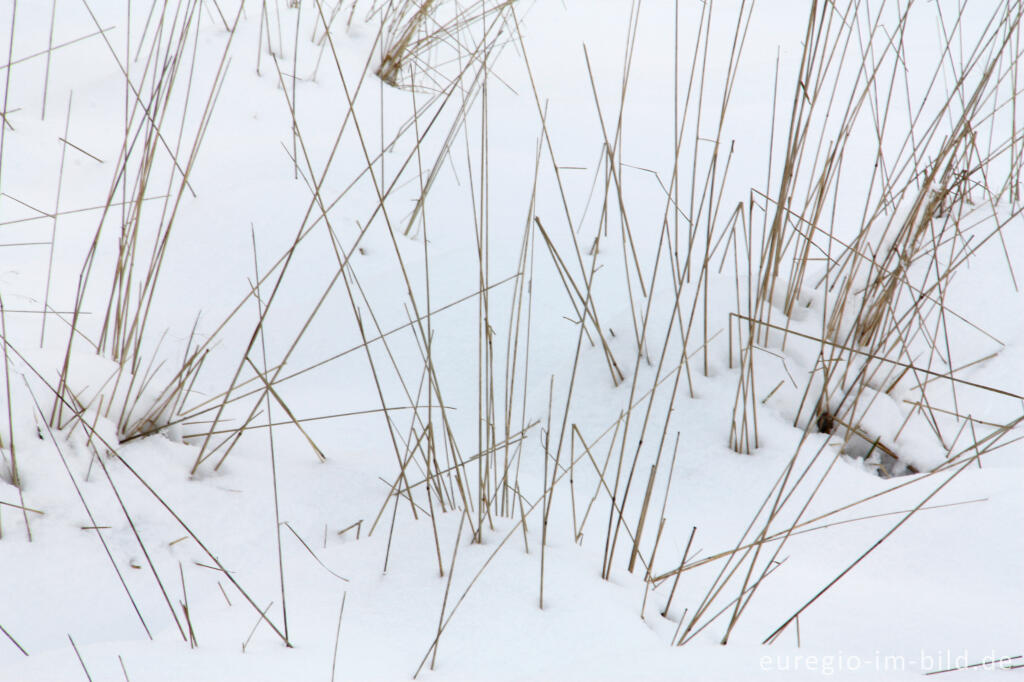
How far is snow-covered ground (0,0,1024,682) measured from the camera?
747mm

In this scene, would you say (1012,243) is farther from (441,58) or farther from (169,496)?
(441,58)

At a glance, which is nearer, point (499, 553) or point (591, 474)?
point (499, 553)

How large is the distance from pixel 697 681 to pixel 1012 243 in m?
1.20

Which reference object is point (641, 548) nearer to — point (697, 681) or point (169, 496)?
point (697, 681)

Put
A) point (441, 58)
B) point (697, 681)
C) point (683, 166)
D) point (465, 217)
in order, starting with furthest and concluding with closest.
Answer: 1. point (441, 58)
2. point (683, 166)
3. point (465, 217)
4. point (697, 681)

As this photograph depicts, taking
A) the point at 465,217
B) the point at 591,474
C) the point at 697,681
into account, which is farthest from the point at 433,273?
the point at 697,681

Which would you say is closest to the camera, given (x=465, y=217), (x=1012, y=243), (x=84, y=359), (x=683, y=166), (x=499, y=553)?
(x=499, y=553)

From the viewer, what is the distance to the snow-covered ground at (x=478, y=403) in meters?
0.75

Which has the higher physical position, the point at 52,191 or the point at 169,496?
the point at 52,191

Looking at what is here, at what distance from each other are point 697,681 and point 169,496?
64 centimetres

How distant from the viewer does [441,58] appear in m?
2.48

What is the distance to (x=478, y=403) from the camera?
1.13 m

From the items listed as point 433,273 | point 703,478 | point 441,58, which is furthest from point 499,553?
point 441,58

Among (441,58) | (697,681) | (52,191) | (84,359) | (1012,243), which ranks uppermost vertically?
(441,58)
